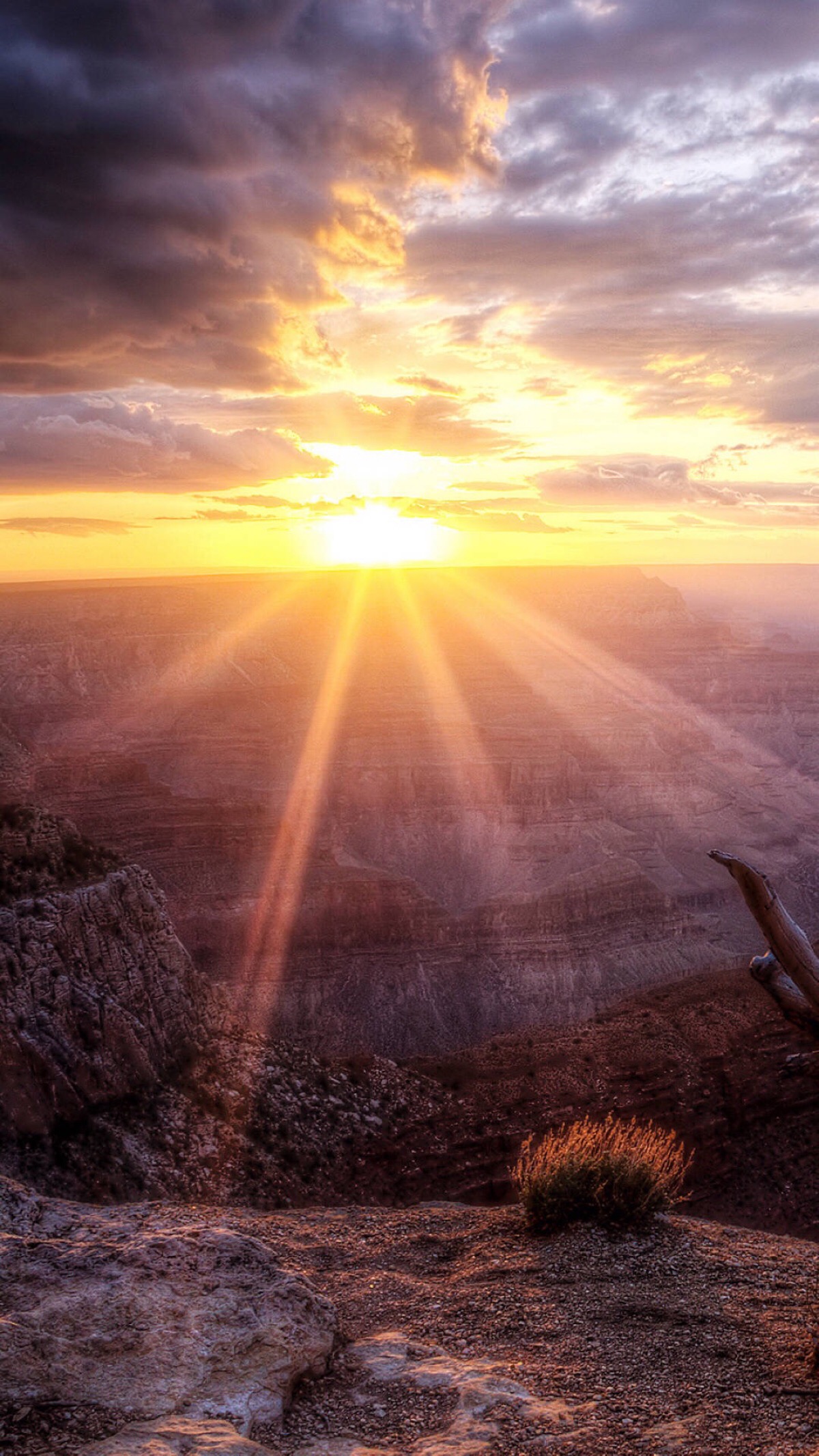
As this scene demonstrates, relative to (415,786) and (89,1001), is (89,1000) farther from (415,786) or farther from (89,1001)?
(415,786)

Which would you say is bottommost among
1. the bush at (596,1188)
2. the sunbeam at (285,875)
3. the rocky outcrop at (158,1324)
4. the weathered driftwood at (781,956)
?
the sunbeam at (285,875)

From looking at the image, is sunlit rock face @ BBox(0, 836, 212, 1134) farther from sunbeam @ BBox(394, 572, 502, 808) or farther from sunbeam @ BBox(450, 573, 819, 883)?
sunbeam @ BBox(450, 573, 819, 883)

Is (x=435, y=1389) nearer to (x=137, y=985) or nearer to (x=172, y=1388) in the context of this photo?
(x=172, y=1388)

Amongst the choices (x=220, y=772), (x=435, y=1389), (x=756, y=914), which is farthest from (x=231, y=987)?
(x=756, y=914)

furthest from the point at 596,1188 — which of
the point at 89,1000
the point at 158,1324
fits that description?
the point at 89,1000

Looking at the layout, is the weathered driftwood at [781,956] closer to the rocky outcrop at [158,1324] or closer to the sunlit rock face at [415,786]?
the rocky outcrop at [158,1324]

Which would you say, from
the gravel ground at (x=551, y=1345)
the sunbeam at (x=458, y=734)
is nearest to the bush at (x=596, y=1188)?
the gravel ground at (x=551, y=1345)
